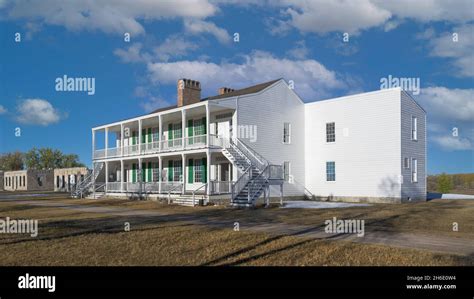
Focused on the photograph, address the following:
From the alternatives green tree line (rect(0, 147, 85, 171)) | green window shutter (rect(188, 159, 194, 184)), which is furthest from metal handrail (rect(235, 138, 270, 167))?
green tree line (rect(0, 147, 85, 171))

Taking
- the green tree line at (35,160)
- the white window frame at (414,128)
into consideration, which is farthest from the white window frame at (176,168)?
the green tree line at (35,160)

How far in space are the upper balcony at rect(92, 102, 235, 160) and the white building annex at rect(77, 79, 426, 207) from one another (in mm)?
79

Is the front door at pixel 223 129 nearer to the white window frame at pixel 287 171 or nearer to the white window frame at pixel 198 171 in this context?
the white window frame at pixel 198 171

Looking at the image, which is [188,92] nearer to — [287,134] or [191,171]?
[191,171]

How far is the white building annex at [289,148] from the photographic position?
2442 cm

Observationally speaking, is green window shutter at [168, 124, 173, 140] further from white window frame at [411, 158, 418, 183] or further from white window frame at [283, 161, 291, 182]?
white window frame at [411, 158, 418, 183]

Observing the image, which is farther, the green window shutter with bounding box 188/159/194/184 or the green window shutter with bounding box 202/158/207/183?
the green window shutter with bounding box 188/159/194/184

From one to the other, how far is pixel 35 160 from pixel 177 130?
77.1 meters

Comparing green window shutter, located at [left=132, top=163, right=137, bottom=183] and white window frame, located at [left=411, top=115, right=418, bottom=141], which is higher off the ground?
white window frame, located at [left=411, top=115, right=418, bottom=141]

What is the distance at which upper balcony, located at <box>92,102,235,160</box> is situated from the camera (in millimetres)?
25720

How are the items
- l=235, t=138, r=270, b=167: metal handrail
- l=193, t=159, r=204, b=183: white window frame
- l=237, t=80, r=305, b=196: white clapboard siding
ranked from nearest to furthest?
1. l=235, t=138, r=270, b=167: metal handrail
2. l=237, t=80, r=305, b=196: white clapboard siding
3. l=193, t=159, r=204, b=183: white window frame

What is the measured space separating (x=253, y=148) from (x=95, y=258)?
60.9 feet

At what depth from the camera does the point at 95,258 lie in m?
7.96

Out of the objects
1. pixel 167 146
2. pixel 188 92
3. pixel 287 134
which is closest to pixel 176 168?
pixel 167 146
